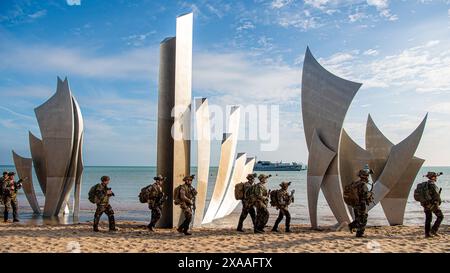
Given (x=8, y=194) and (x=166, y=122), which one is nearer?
(x=166, y=122)

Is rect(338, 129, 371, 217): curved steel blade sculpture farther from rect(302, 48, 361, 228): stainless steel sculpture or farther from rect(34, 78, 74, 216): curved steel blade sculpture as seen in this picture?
rect(34, 78, 74, 216): curved steel blade sculpture

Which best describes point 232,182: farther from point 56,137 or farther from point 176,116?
point 56,137

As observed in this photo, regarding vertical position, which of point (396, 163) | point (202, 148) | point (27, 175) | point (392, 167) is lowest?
point (27, 175)

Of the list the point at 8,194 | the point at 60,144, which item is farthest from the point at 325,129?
the point at 8,194

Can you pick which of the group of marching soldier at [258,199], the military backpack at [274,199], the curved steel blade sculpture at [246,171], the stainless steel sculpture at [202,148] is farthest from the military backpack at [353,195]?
the curved steel blade sculpture at [246,171]

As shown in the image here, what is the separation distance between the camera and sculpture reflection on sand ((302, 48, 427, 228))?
29.2ft

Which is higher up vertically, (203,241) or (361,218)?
(361,218)

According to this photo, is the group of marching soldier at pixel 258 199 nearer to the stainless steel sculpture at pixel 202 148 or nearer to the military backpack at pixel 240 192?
the military backpack at pixel 240 192

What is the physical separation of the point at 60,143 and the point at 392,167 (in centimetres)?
943

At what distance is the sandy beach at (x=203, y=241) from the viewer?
20.3ft

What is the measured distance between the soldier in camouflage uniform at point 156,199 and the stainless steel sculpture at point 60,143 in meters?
4.10

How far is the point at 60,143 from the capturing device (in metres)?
11.0

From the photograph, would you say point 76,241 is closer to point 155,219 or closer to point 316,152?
point 155,219
